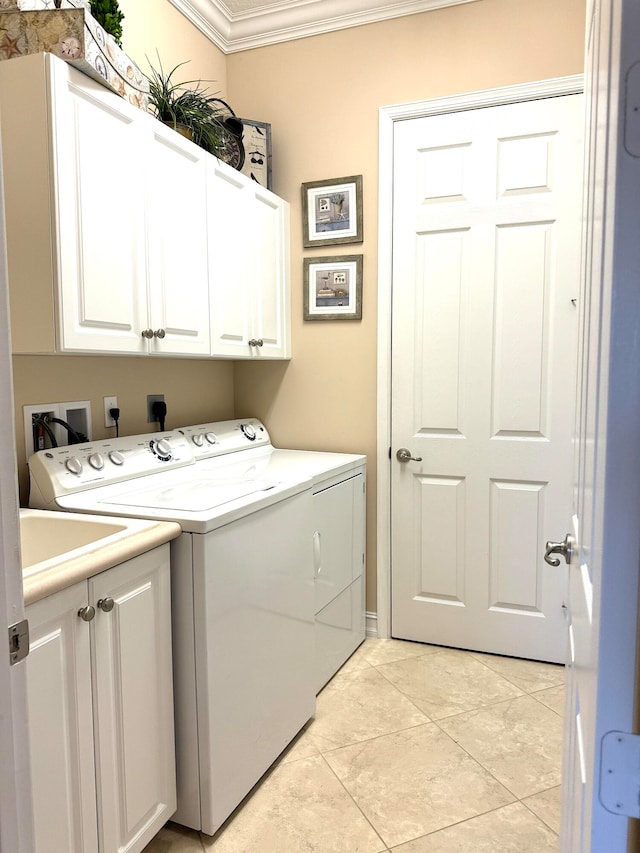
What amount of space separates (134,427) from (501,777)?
177 centimetres

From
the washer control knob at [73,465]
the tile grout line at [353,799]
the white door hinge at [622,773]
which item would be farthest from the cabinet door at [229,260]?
the white door hinge at [622,773]

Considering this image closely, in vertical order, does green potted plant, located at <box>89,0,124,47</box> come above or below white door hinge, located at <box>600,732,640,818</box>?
above

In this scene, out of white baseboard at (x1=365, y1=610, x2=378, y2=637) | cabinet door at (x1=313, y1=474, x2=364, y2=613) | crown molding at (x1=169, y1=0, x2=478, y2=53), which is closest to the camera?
cabinet door at (x1=313, y1=474, x2=364, y2=613)

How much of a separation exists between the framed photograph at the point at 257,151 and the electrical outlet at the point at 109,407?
1182mm

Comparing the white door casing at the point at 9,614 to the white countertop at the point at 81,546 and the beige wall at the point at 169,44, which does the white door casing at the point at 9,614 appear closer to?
the white countertop at the point at 81,546

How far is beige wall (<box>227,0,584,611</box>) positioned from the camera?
8.16ft

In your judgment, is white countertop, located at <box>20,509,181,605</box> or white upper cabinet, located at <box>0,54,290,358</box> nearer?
white countertop, located at <box>20,509,181,605</box>

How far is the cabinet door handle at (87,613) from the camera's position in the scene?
1.29 meters

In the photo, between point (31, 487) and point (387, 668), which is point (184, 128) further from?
point (387, 668)

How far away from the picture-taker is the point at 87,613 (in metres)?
1.30

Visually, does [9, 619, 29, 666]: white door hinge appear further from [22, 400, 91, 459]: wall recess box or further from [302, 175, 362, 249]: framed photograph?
[302, 175, 362, 249]: framed photograph

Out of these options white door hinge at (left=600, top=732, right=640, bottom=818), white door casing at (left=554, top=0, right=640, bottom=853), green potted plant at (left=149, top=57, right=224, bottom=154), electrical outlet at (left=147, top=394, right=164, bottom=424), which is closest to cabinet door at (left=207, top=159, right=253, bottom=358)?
green potted plant at (left=149, top=57, right=224, bottom=154)

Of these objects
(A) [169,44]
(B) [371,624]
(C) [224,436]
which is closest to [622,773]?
(C) [224,436]

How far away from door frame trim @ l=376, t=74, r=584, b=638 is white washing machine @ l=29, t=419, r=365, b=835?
1.08ft
